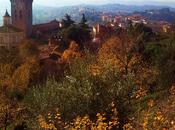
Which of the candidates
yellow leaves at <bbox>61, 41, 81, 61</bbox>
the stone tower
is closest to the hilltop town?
the stone tower

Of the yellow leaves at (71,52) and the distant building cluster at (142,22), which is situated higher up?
the yellow leaves at (71,52)

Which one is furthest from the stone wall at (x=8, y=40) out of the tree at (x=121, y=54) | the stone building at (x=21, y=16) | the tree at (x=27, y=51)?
the tree at (x=121, y=54)

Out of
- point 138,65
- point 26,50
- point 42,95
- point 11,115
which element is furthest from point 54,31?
point 42,95

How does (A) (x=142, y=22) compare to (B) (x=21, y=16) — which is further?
(B) (x=21, y=16)

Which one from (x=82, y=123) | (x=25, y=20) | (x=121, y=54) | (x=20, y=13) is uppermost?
(x=82, y=123)

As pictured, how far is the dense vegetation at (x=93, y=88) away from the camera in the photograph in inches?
561

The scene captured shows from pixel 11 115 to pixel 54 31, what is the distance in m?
48.6

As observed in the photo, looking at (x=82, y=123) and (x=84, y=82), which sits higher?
(x=84, y=82)

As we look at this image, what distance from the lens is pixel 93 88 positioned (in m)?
14.5

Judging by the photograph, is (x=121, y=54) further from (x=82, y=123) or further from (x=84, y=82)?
(x=82, y=123)

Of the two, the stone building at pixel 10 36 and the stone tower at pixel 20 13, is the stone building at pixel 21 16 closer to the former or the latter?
the stone tower at pixel 20 13

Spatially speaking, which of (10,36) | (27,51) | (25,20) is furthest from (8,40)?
(27,51)

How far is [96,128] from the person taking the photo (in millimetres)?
12523

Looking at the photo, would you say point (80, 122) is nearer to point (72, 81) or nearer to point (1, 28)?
point (72, 81)
